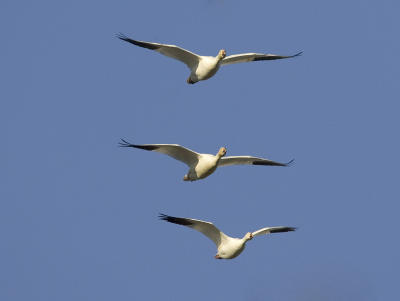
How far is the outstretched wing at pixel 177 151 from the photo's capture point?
29.9m

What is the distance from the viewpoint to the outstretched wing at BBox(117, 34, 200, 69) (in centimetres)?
3105

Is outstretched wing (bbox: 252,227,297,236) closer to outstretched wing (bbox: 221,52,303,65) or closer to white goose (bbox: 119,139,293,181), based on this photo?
white goose (bbox: 119,139,293,181)

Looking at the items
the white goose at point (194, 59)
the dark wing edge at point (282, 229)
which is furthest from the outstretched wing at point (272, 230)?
the white goose at point (194, 59)

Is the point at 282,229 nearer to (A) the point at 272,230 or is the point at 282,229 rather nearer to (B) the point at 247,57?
(A) the point at 272,230

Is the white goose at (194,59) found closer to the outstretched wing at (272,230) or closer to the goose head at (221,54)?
the goose head at (221,54)

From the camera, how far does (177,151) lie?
3016 centimetres

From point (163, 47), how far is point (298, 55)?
129 inches

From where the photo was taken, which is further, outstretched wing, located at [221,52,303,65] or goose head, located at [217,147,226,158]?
outstretched wing, located at [221,52,303,65]

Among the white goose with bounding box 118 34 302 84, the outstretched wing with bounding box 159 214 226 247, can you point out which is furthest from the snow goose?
the white goose with bounding box 118 34 302 84

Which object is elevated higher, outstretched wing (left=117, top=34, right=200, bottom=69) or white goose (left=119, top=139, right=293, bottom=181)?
outstretched wing (left=117, top=34, right=200, bottom=69)

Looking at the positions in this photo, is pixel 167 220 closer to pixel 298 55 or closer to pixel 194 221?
pixel 194 221

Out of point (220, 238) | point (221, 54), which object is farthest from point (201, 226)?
point (221, 54)

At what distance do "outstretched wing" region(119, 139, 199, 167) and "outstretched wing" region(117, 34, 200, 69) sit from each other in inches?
99.2

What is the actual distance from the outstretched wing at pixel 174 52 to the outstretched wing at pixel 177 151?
2520 millimetres
